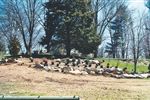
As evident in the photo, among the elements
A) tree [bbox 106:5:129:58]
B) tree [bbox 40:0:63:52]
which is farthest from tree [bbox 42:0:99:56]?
tree [bbox 106:5:129:58]

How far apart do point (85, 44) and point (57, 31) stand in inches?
97.1

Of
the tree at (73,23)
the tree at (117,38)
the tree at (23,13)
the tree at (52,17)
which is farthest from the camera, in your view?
the tree at (117,38)

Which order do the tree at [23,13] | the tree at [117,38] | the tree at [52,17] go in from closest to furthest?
the tree at [52,17]
the tree at [23,13]
the tree at [117,38]

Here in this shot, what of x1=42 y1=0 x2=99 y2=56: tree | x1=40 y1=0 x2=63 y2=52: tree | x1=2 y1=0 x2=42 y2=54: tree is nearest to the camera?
x1=42 y1=0 x2=99 y2=56: tree

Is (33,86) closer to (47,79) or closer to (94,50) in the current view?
(47,79)

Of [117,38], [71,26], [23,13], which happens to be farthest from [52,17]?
[117,38]

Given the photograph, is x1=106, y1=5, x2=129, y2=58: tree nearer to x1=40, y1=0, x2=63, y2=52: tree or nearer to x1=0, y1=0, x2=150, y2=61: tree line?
x1=0, y1=0, x2=150, y2=61: tree line

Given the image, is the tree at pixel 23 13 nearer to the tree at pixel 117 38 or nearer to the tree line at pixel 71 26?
the tree line at pixel 71 26

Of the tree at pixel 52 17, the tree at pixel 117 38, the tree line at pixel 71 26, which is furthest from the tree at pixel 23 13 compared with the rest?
the tree at pixel 117 38

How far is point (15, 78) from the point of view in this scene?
49.3 feet

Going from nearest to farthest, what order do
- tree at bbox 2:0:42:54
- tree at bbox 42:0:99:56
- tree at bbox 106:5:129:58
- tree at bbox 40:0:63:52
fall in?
tree at bbox 42:0:99:56
tree at bbox 40:0:63:52
tree at bbox 2:0:42:54
tree at bbox 106:5:129:58

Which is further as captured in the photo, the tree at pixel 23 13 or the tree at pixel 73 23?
the tree at pixel 23 13

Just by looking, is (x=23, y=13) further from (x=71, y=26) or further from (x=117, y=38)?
(x=117, y=38)

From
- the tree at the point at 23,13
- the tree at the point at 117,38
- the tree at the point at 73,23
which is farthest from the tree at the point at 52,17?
the tree at the point at 117,38
